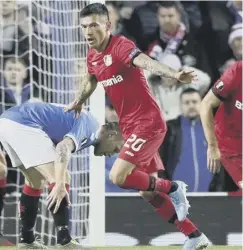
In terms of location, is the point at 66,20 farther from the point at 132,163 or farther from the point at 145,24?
the point at 132,163

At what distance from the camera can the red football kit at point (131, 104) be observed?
7500 mm

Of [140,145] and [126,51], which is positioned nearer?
[126,51]

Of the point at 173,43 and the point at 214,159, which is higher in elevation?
the point at 173,43

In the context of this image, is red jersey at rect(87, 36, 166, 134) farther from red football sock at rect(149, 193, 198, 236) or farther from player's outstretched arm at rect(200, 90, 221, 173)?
red football sock at rect(149, 193, 198, 236)

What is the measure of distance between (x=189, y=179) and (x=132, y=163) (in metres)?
2.45

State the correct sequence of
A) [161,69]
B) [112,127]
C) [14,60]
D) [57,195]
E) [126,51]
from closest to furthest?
1. [161,69]
2. [57,195]
3. [126,51]
4. [112,127]
5. [14,60]

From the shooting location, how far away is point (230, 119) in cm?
773

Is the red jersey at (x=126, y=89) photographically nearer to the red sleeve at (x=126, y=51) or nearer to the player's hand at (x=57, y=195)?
the red sleeve at (x=126, y=51)

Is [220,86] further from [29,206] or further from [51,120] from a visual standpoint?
[29,206]

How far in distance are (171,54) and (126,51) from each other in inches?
109

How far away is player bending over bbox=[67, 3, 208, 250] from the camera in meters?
7.44

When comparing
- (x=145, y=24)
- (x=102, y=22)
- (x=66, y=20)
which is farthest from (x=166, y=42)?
(x=102, y=22)

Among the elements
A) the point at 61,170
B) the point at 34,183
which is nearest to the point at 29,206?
the point at 34,183

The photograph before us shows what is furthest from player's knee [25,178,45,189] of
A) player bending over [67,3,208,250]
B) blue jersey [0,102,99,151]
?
player bending over [67,3,208,250]
